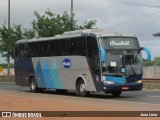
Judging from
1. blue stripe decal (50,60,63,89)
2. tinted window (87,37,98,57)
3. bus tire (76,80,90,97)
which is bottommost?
bus tire (76,80,90,97)

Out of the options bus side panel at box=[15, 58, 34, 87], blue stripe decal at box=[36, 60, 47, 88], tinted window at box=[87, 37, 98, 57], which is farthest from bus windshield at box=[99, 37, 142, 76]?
bus side panel at box=[15, 58, 34, 87]

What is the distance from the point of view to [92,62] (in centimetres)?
2625

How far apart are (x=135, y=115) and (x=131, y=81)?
14.1m

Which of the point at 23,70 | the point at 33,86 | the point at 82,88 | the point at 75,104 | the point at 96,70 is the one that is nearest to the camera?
the point at 75,104

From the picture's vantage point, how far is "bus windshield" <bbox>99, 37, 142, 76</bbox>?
25.6 meters

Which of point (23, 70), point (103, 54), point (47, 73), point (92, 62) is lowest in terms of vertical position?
point (47, 73)

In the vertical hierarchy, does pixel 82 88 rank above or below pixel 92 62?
below

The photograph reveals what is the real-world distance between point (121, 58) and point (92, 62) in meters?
1.54

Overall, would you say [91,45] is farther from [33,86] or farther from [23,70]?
[23,70]

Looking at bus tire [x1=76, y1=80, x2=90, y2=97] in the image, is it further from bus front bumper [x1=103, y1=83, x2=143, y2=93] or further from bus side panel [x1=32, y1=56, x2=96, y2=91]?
bus front bumper [x1=103, y1=83, x2=143, y2=93]

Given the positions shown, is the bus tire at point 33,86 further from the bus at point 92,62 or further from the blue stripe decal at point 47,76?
the blue stripe decal at point 47,76

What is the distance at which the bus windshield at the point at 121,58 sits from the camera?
25625 millimetres

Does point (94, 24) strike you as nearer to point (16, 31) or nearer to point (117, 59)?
point (16, 31)

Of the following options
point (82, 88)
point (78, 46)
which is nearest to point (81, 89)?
point (82, 88)
